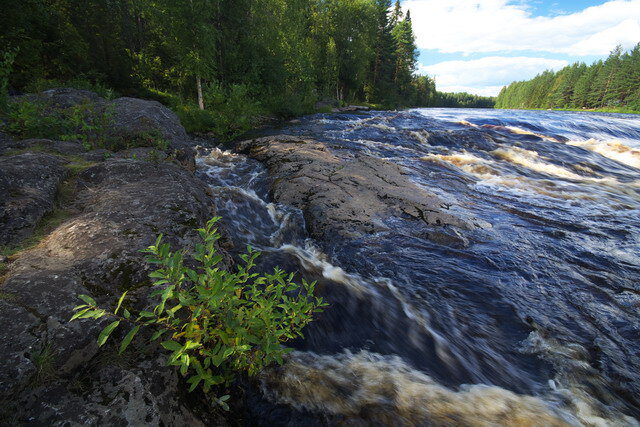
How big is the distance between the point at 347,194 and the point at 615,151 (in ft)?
61.4

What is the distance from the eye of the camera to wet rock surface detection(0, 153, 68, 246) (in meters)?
3.14

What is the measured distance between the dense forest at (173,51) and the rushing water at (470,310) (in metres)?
8.21

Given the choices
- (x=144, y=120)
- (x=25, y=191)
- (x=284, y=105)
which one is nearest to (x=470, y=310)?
(x=25, y=191)

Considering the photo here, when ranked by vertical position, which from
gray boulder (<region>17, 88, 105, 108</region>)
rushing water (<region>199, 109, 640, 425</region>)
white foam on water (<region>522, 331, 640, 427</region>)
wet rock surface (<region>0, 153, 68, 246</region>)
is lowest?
white foam on water (<region>522, 331, 640, 427</region>)

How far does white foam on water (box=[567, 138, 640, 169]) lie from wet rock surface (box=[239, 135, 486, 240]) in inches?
560

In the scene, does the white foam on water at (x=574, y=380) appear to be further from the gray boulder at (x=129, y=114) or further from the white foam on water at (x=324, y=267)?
the gray boulder at (x=129, y=114)

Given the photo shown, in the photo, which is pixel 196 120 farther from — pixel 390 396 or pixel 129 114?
pixel 390 396

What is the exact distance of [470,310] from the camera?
14.3 feet

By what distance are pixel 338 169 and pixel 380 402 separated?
22.5 ft

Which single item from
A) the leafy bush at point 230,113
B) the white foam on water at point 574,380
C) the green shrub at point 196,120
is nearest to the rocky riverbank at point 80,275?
the white foam on water at point 574,380

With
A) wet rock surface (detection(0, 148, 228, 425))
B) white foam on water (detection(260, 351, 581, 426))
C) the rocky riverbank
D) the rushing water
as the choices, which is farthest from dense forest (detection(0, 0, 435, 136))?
white foam on water (detection(260, 351, 581, 426))

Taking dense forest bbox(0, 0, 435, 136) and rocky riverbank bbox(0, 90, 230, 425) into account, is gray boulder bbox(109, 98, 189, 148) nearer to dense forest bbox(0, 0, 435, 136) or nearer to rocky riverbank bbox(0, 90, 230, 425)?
dense forest bbox(0, 0, 435, 136)

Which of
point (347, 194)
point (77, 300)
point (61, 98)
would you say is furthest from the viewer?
point (61, 98)

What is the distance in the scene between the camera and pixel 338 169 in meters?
8.84
